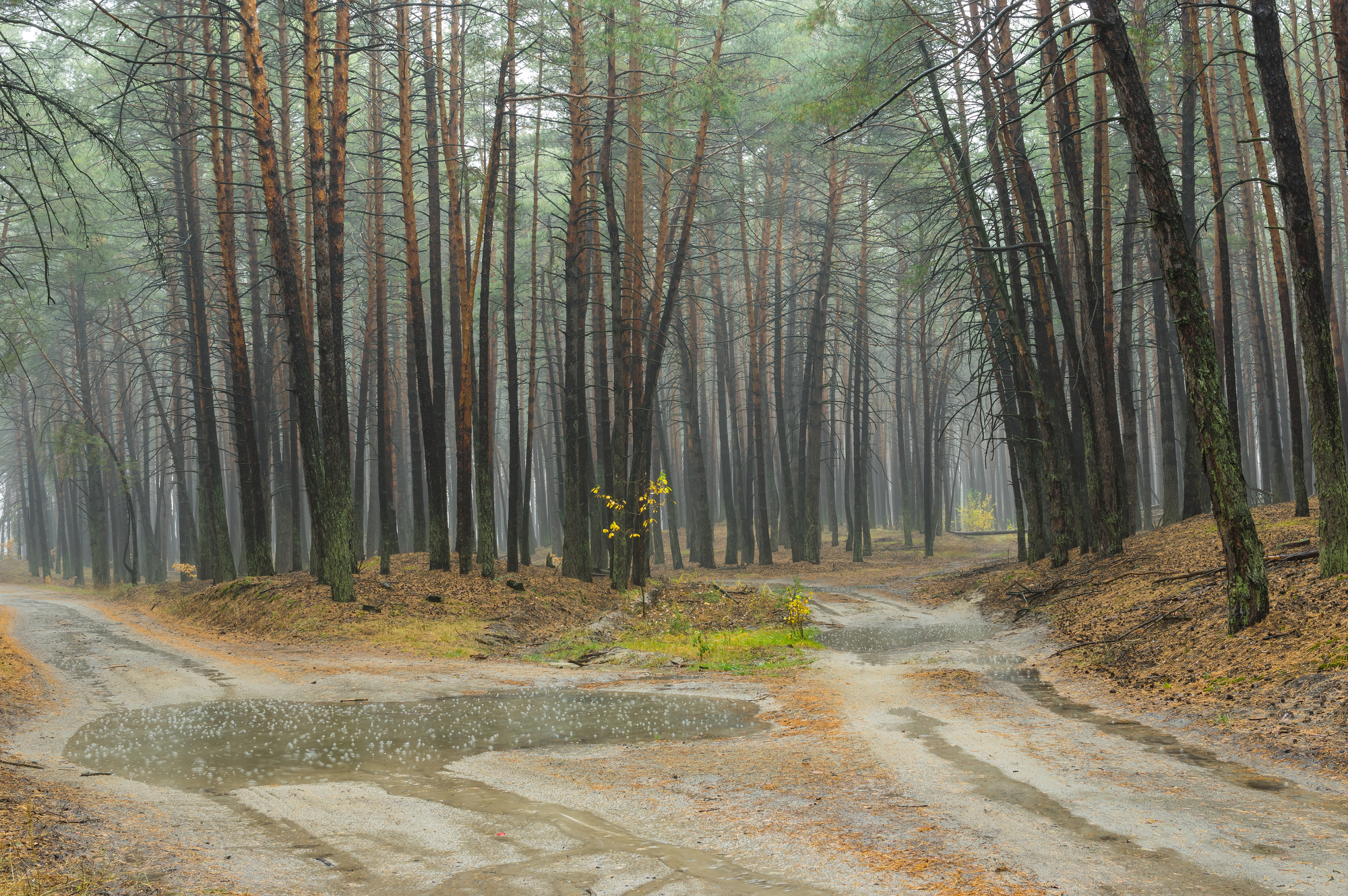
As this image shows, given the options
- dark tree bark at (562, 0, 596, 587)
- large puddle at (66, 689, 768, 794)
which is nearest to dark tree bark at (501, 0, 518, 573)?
dark tree bark at (562, 0, 596, 587)

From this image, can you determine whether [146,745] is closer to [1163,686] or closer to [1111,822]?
[1111,822]

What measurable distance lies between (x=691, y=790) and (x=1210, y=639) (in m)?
5.87

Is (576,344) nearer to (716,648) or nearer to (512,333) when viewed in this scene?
(512,333)

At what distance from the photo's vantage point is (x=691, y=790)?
4965 millimetres

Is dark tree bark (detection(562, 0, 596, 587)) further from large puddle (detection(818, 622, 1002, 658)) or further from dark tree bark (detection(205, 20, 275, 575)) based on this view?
dark tree bark (detection(205, 20, 275, 575))

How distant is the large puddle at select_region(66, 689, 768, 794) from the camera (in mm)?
5684

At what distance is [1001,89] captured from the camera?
14.3 m

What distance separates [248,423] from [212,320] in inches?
256

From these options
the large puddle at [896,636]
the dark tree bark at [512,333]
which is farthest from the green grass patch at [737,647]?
the dark tree bark at [512,333]

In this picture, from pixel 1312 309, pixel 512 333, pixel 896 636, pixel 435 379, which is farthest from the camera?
pixel 512 333

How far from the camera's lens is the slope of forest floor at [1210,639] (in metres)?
5.76

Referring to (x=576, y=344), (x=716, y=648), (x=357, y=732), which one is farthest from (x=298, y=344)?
Answer: (x=357, y=732)

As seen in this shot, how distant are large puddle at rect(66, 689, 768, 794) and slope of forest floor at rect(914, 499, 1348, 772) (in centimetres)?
352

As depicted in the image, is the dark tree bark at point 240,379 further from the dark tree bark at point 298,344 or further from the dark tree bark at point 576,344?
the dark tree bark at point 576,344
